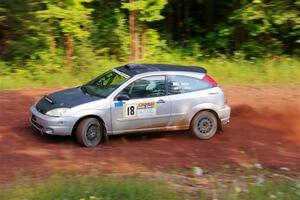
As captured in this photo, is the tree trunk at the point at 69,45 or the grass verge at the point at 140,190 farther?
the tree trunk at the point at 69,45

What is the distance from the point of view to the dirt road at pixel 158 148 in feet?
32.6

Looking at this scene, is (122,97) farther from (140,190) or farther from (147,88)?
(140,190)

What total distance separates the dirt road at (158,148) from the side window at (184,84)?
107cm

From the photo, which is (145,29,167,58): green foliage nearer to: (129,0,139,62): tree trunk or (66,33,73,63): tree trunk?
(129,0,139,62): tree trunk

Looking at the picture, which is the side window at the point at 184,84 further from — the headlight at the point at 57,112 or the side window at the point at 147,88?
the headlight at the point at 57,112

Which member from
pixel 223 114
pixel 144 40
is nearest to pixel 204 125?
pixel 223 114

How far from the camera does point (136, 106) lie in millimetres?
11250

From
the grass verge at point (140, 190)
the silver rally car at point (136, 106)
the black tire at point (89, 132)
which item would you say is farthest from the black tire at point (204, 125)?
the grass verge at point (140, 190)

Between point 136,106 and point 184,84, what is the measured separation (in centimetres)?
123

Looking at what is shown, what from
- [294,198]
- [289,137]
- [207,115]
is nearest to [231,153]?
[207,115]

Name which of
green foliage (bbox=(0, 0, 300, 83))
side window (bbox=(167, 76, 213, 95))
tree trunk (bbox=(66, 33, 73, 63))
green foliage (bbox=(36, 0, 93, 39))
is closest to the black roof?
side window (bbox=(167, 76, 213, 95))

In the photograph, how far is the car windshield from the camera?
445 inches

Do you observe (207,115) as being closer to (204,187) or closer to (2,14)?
(204,187)

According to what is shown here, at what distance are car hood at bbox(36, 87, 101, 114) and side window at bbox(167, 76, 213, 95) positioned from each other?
63.2 inches
